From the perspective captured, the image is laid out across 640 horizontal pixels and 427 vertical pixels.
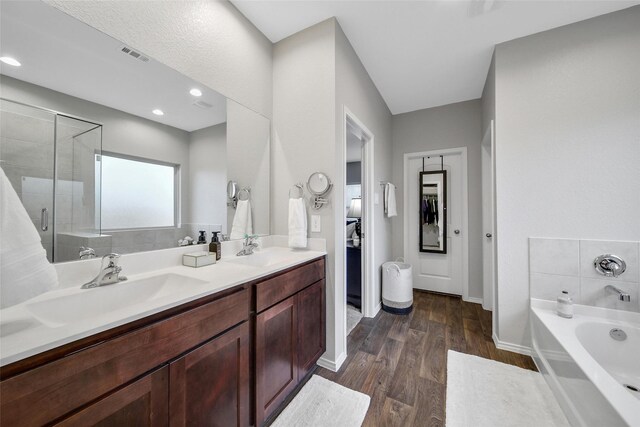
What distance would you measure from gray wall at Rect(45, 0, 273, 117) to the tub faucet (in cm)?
296

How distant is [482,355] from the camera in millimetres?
1970

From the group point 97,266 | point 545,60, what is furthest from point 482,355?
point 97,266

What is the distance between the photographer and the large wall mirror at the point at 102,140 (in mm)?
919

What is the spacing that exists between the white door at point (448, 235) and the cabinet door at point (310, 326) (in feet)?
7.24

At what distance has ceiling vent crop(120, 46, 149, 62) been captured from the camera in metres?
1.18

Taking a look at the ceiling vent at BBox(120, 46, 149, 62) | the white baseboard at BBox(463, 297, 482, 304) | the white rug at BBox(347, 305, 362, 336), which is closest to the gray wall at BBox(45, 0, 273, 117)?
the ceiling vent at BBox(120, 46, 149, 62)

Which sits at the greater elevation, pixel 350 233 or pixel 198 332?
pixel 350 233

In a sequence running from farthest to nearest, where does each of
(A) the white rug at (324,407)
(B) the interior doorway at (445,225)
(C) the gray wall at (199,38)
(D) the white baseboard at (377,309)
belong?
(B) the interior doorway at (445,225), (D) the white baseboard at (377,309), (A) the white rug at (324,407), (C) the gray wall at (199,38)

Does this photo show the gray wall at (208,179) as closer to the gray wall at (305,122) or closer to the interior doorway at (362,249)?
the gray wall at (305,122)

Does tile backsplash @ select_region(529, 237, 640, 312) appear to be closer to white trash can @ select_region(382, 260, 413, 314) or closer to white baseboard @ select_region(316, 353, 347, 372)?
white trash can @ select_region(382, 260, 413, 314)

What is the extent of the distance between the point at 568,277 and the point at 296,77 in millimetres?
2732

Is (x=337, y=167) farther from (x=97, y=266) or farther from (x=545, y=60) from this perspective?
(x=545, y=60)

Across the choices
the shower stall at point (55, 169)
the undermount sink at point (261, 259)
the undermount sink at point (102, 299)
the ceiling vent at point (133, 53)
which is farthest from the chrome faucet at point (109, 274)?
the ceiling vent at point (133, 53)

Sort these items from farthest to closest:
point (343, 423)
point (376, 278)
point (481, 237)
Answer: point (481, 237) → point (376, 278) → point (343, 423)
